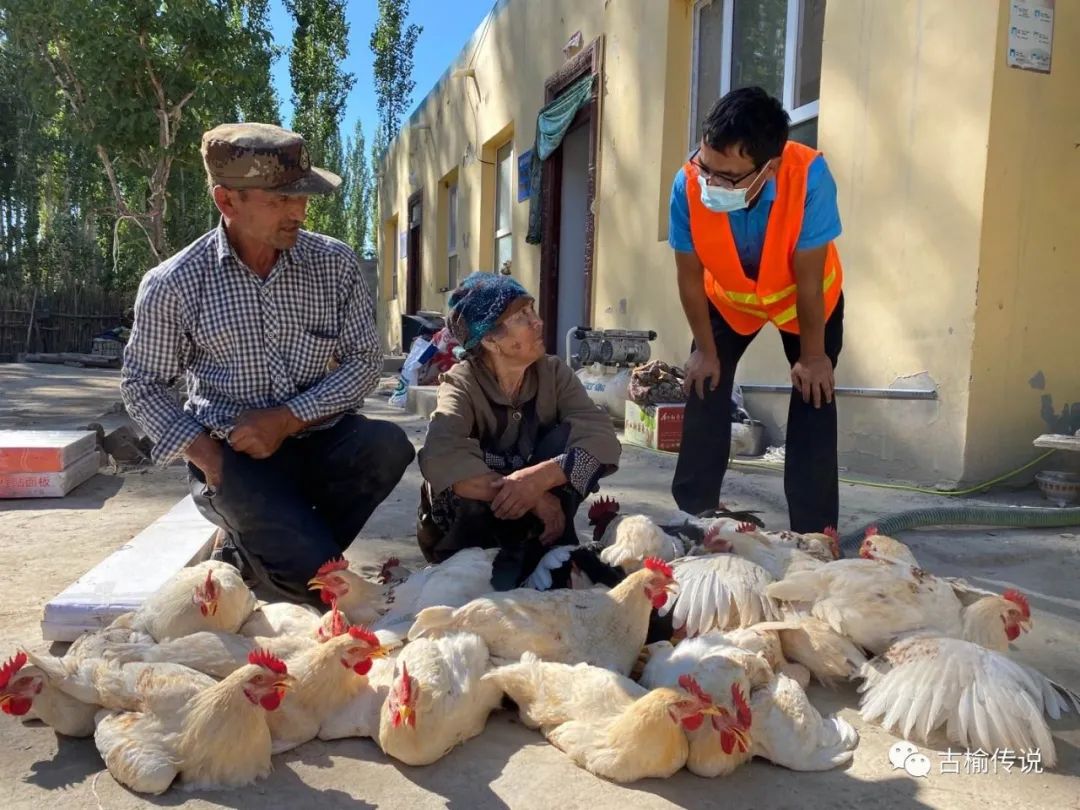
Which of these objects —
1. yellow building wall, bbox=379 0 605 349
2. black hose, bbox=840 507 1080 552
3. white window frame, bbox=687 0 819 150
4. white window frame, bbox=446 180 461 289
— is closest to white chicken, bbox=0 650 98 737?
black hose, bbox=840 507 1080 552

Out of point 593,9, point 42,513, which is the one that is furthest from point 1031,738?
point 593,9

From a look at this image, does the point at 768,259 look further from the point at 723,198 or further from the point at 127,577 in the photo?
the point at 127,577

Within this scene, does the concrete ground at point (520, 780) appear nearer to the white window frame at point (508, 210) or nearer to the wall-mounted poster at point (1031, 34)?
the wall-mounted poster at point (1031, 34)

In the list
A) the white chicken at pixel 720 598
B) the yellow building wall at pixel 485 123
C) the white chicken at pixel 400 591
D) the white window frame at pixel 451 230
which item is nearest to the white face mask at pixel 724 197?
the white chicken at pixel 720 598

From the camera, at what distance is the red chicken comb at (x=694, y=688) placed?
1.50m

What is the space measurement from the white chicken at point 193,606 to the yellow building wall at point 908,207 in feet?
10.9

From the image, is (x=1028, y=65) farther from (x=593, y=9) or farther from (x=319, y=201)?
(x=319, y=201)

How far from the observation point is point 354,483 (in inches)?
103

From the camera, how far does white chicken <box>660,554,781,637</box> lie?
2.08 meters

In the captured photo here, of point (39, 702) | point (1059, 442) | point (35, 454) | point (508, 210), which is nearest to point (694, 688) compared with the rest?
point (39, 702)

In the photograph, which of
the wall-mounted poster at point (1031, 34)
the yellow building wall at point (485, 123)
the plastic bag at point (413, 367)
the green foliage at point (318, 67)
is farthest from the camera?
the green foliage at point (318, 67)

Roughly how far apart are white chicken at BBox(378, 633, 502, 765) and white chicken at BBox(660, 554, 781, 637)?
61cm

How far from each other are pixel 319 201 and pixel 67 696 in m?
21.7

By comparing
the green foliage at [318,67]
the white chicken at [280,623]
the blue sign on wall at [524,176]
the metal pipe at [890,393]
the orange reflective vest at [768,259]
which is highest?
the green foliage at [318,67]
